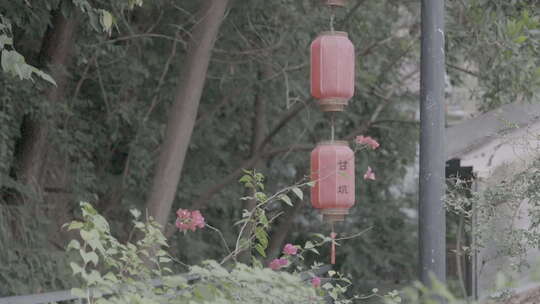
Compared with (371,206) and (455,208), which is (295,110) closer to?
(371,206)

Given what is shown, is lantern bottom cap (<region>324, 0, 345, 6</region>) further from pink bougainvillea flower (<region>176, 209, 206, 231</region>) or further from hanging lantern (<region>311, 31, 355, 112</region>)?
pink bougainvillea flower (<region>176, 209, 206, 231</region>)

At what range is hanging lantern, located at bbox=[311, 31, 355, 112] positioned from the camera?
24.0 ft

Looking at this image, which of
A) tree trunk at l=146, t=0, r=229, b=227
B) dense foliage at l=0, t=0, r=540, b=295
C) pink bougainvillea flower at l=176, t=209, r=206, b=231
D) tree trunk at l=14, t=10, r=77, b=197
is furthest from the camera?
tree trunk at l=14, t=10, r=77, b=197

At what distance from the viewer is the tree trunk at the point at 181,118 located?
8367mm

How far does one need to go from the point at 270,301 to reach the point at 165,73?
23.8ft

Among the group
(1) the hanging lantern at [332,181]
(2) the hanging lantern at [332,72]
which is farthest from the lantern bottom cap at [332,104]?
(1) the hanging lantern at [332,181]

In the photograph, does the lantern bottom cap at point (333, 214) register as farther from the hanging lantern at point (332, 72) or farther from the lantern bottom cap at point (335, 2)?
the lantern bottom cap at point (335, 2)

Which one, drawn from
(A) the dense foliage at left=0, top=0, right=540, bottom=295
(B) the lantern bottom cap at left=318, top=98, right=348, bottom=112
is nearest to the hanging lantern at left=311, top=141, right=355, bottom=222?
(B) the lantern bottom cap at left=318, top=98, right=348, bottom=112

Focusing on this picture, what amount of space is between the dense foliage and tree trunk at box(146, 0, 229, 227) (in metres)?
0.20

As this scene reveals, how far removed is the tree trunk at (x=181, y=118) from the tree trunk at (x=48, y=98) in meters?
1.34

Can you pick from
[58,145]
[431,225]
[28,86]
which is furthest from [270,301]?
[58,145]

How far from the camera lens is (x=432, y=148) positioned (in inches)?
207

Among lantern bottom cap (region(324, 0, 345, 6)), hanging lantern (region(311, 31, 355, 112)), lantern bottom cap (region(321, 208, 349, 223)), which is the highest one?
lantern bottom cap (region(324, 0, 345, 6))

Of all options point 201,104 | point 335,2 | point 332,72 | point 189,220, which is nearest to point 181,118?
point 332,72
